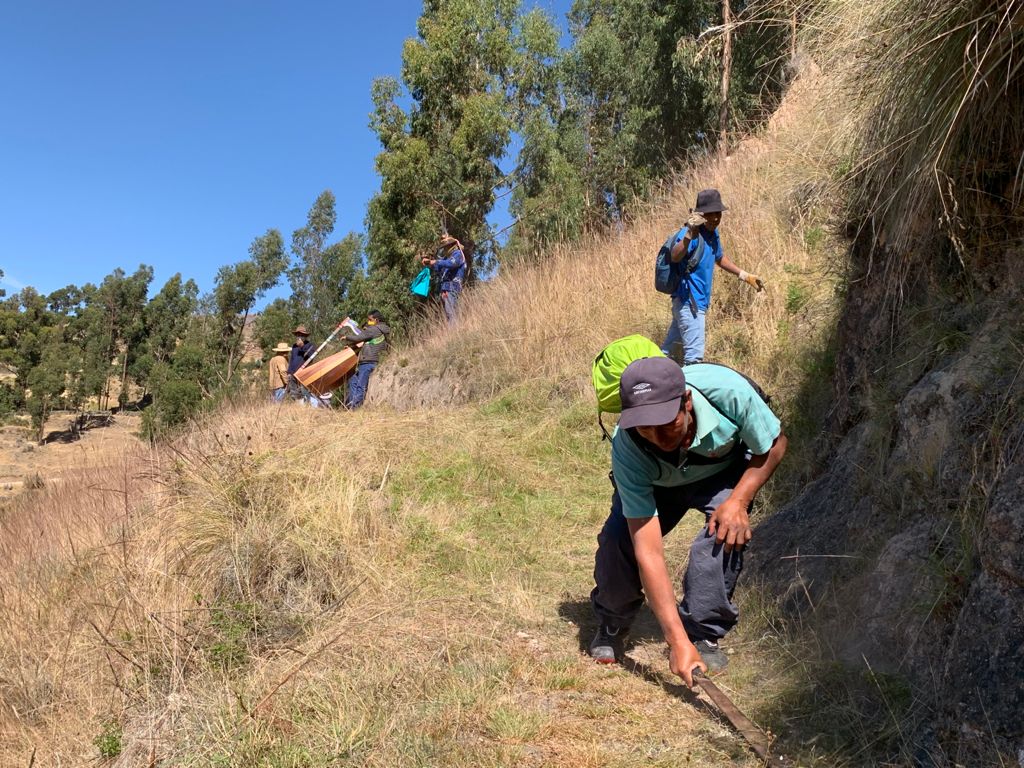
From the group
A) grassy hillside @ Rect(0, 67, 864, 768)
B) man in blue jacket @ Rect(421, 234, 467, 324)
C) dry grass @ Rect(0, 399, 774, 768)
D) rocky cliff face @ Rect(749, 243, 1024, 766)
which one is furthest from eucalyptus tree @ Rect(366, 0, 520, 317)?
rocky cliff face @ Rect(749, 243, 1024, 766)

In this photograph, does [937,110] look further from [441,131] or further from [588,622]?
[441,131]

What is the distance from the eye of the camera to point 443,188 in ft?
54.1

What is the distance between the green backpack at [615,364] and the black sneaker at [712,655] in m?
1.00

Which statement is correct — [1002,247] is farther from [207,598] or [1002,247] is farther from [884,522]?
[207,598]

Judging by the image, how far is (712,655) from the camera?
314cm

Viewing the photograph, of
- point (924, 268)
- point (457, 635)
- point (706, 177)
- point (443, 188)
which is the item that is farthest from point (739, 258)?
point (443, 188)

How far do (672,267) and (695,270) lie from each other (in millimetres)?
205

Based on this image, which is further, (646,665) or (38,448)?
(38,448)

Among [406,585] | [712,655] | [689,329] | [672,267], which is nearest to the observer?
[712,655]

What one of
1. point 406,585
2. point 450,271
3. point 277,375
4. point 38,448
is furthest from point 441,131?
point 38,448

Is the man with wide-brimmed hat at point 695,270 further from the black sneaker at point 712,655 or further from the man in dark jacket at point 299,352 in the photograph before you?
the man in dark jacket at point 299,352

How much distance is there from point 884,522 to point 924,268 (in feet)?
4.16

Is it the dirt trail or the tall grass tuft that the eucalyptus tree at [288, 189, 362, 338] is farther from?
the tall grass tuft

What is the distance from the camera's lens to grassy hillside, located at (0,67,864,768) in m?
2.76
